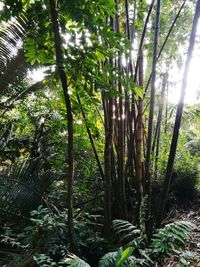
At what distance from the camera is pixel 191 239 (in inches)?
82.9

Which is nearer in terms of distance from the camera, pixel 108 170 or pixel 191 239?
pixel 108 170

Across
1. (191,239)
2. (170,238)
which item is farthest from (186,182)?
(170,238)

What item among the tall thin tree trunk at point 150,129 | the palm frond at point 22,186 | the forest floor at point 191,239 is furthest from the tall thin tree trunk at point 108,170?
the palm frond at point 22,186

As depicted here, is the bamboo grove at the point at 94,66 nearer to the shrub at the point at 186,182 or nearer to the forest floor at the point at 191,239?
the forest floor at the point at 191,239

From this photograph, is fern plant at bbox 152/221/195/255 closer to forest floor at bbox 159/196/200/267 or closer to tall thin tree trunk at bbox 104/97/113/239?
forest floor at bbox 159/196/200/267

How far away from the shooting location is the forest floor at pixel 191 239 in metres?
1.74

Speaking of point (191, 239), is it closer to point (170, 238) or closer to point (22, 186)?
point (170, 238)

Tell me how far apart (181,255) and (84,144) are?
5.17 feet

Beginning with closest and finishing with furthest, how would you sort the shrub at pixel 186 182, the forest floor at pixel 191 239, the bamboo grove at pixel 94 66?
the bamboo grove at pixel 94 66 → the forest floor at pixel 191 239 → the shrub at pixel 186 182

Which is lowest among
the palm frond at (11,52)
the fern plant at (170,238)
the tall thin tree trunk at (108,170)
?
the fern plant at (170,238)

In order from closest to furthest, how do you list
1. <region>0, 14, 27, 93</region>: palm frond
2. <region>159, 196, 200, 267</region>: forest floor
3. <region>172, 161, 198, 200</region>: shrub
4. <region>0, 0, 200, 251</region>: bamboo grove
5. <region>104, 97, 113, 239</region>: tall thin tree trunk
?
<region>0, 0, 200, 251</region>: bamboo grove → <region>159, 196, 200, 267</region>: forest floor → <region>104, 97, 113, 239</region>: tall thin tree trunk → <region>0, 14, 27, 93</region>: palm frond → <region>172, 161, 198, 200</region>: shrub

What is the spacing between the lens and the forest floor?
1738 mm

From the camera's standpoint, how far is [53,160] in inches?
120

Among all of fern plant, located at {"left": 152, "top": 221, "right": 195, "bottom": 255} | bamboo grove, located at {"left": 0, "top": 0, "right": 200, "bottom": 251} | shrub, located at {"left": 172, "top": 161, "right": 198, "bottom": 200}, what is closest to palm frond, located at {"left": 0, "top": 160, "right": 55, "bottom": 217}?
bamboo grove, located at {"left": 0, "top": 0, "right": 200, "bottom": 251}
